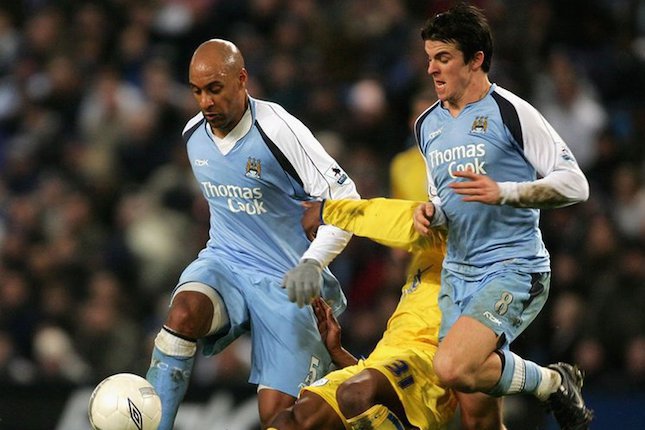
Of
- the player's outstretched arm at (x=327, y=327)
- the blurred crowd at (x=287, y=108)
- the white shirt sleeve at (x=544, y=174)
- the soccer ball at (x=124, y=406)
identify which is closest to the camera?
the white shirt sleeve at (x=544, y=174)

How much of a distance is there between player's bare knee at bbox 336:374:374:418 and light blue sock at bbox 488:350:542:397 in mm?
535

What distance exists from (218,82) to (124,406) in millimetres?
1540

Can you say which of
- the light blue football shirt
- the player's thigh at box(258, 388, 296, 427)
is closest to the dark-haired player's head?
the light blue football shirt

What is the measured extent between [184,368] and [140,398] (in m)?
0.34

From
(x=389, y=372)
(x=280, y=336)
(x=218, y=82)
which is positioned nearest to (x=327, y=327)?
(x=280, y=336)

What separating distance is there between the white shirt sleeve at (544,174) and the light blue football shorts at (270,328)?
1320mm

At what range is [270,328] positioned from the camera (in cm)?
624

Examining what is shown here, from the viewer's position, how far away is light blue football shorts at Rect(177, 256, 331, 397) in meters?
6.20

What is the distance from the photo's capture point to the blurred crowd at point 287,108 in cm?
916

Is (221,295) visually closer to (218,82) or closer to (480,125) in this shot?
(218,82)

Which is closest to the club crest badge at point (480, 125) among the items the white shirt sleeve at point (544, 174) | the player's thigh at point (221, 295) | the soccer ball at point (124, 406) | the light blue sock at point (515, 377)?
the white shirt sleeve at point (544, 174)

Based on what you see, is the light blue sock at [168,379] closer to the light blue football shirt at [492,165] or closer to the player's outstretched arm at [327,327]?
the player's outstretched arm at [327,327]

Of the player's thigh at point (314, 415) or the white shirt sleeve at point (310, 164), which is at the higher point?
the white shirt sleeve at point (310, 164)

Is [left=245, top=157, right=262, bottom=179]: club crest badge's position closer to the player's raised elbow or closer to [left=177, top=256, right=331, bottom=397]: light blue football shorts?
[left=177, top=256, right=331, bottom=397]: light blue football shorts
